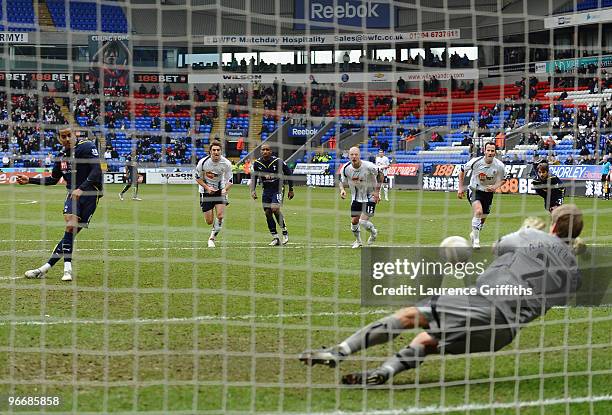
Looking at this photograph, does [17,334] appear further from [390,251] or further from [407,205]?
[407,205]

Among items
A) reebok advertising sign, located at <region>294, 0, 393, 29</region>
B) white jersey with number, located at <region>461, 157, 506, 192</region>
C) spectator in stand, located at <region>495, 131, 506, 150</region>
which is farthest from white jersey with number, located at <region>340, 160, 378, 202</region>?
reebok advertising sign, located at <region>294, 0, 393, 29</region>

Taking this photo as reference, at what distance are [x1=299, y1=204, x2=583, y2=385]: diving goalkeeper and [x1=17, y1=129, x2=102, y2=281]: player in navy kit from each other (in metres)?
6.06

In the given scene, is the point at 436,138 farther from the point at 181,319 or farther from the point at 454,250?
the point at 454,250

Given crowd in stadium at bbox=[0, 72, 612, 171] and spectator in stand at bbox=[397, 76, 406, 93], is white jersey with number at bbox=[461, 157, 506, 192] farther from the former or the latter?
spectator in stand at bbox=[397, 76, 406, 93]

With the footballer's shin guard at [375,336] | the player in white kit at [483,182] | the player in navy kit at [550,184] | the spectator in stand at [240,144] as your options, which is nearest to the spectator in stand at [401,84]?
the spectator in stand at [240,144]

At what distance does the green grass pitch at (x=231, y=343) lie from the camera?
6.30m

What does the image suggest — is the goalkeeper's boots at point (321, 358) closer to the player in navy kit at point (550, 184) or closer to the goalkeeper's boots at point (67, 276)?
the goalkeeper's boots at point (67, 276)

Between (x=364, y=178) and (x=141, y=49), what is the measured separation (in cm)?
729

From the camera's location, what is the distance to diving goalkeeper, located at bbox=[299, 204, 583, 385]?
6500mm

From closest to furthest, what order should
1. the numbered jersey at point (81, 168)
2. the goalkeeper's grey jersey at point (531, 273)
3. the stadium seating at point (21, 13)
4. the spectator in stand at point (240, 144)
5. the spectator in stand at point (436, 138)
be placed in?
1. the goalkeeper's grey jersey at point (531, 273)
2. the numbered jersey at point (81, 168)
3. the spectator in stand at point (240, 144)
4. the spectator in stand at point (436, 138)
5. the stadium seating at point (21, 13)

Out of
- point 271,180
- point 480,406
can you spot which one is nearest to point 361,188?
point 271,180

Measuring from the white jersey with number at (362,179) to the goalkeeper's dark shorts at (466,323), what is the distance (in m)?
9.99

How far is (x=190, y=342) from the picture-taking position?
7.95 m

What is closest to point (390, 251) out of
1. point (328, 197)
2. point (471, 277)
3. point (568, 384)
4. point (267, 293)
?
point (471, 277)
